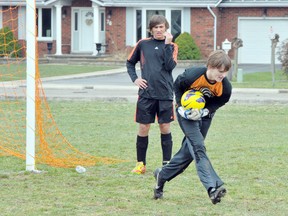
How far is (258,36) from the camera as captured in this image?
4228 cm

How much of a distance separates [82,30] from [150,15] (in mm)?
3985

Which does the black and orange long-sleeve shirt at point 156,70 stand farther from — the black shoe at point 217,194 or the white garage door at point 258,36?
the white garage door at point 258,36

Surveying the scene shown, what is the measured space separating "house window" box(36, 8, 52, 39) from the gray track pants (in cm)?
3752

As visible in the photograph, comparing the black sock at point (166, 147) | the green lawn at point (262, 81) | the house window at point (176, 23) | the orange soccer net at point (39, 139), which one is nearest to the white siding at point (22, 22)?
the house window at point (176, 23)

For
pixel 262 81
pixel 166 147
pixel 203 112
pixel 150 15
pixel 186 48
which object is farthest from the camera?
pixel 150 15

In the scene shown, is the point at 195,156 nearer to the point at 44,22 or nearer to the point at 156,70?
the point at 156,70

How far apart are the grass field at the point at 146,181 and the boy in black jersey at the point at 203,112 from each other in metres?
0.30

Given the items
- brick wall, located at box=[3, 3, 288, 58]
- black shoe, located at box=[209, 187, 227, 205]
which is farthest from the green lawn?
black shoe, located at box=[209, 187, 227, 205]

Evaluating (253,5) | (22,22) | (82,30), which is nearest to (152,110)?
(253,5)

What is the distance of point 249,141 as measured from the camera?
507 inches

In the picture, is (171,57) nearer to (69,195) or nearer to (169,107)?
(169,107)

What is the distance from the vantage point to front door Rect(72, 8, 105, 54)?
44406mm

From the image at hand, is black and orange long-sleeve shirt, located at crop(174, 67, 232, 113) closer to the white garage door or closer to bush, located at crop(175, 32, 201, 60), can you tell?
bush, located at crop(175, 32, 201, 60)

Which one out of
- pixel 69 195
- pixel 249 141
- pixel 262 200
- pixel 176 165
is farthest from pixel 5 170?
pixel 249 141
